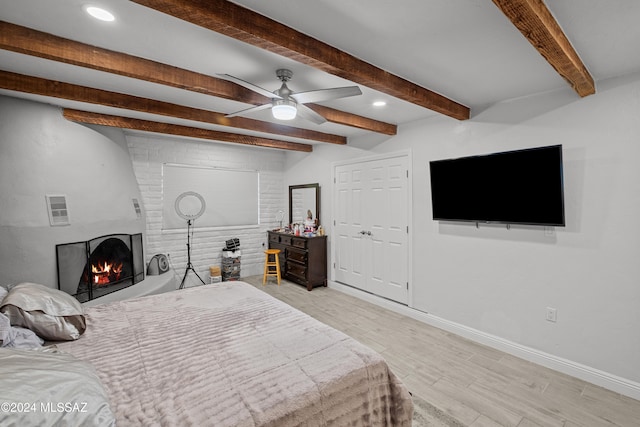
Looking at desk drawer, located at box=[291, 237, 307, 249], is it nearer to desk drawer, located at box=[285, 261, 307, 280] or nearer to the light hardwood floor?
desk drawer, located at box=[285, 261, 307, 280]

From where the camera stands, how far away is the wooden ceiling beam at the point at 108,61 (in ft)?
5.41

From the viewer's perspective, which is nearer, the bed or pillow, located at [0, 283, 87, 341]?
the bed

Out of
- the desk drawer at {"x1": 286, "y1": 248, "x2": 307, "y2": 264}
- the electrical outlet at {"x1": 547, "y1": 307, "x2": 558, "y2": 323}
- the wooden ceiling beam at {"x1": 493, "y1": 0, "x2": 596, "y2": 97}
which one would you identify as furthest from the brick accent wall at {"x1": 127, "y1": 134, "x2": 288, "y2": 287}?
the wooden ceiling beam at {"x1": 493, "y1": 0, "x2": 596, "y2": 97}

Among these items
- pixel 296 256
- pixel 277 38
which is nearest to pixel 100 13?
pixel 277 38

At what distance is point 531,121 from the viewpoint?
8.52ft

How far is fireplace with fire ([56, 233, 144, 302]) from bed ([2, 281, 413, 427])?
111 cm

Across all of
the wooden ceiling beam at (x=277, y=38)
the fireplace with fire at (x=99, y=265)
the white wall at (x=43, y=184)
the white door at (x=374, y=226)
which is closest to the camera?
the wooden ceiling beam at (x=277, y=38)

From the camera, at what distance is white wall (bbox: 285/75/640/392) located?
7.12 ft

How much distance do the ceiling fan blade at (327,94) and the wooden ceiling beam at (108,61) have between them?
0.61 meters

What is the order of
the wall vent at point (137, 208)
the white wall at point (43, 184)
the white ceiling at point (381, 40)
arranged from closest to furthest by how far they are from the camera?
the white ceiling at point (381, 40)
the white wall at point (43, 184)
the wall vent at point (137, 208)

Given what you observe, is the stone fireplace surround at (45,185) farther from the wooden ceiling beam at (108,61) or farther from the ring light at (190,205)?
the wooden ceiling beam at (108,61)

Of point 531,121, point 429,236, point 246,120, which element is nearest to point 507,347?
point 429,236

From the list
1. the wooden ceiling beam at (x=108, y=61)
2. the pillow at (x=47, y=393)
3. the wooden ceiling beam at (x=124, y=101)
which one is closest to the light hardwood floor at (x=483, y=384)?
the pillow at (x=47, y=393)

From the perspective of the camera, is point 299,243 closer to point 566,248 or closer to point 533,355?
point 533,355
